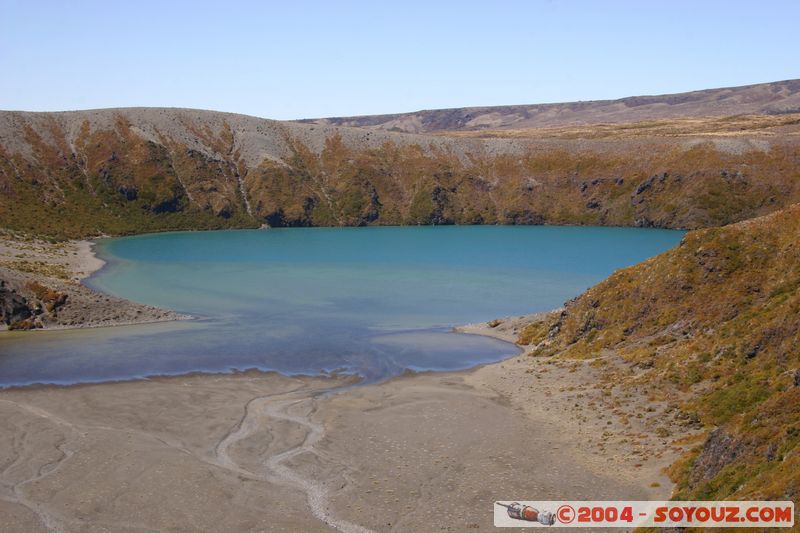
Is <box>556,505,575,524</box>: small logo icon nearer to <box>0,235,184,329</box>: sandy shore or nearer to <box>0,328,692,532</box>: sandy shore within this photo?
<box>0,328,692,532</box>: sandy shore

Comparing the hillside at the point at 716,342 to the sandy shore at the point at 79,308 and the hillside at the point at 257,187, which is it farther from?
the hillside at the point at 257,187

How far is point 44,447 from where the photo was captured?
37.0m

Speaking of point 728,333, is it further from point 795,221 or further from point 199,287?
point 199,287

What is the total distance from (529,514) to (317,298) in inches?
2332

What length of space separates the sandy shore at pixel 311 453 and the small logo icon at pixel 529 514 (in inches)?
48.4

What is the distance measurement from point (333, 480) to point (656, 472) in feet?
49.1

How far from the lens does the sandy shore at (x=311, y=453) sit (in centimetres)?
3005

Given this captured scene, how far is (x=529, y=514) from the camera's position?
29344 mm

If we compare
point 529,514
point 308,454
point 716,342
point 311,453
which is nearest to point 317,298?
point 311,453

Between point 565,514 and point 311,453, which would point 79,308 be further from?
point 565,514

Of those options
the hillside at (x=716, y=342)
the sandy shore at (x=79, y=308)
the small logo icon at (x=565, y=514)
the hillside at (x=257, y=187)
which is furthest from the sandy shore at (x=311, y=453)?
the hillside at (x=257, y=187)

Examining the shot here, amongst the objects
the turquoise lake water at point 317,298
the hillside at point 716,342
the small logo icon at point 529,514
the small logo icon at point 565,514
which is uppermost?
the hillside at point 716,342

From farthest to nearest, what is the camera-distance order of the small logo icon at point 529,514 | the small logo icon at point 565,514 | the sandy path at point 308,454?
the sandy path at point 308,454 < the small logo icon at point 565,514 < the small logo icon at point 529,514

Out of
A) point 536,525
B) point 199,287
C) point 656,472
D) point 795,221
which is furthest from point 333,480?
point 199,287
